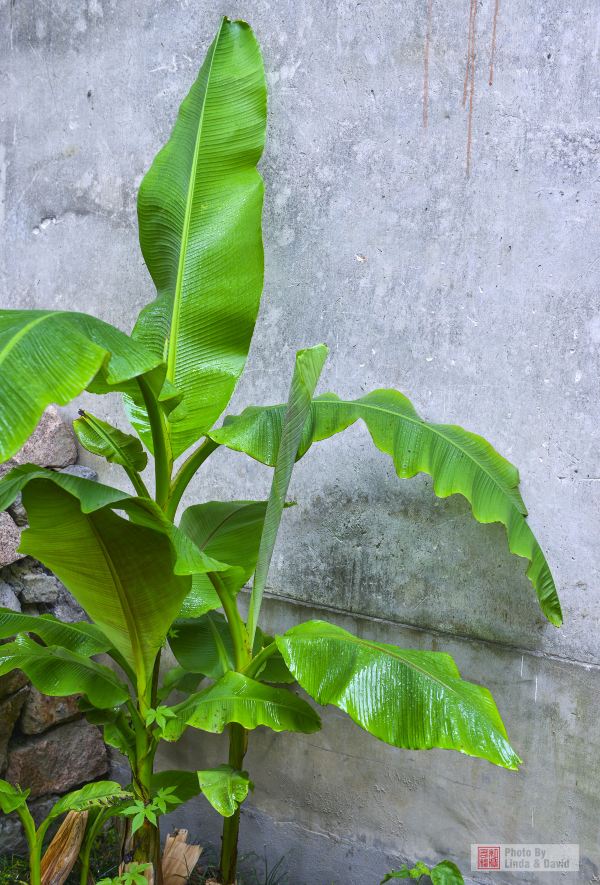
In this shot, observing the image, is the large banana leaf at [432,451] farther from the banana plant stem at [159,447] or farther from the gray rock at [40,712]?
the gray rock at [40,712]

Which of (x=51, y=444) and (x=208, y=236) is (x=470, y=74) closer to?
(x=208, y=236)

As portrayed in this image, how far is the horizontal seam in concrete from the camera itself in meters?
2.16

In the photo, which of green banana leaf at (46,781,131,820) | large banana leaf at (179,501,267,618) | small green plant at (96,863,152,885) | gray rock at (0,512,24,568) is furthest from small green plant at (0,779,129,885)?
gray rock at (0,512,24,568)

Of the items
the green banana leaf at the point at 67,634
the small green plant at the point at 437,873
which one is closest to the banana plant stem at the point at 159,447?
the green banana leaf at the point at 67,634

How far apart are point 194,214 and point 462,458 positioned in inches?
39.7

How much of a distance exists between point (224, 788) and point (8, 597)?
1.23 m

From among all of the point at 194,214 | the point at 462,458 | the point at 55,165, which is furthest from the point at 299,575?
the point at 55,165

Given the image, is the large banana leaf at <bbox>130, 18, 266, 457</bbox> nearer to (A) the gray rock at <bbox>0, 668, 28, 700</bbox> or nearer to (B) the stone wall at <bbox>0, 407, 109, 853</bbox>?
(B) the stone wall at <bbox>0, 407, 109, 853</bbox>

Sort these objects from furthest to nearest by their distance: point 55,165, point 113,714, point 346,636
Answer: point 55,165
point 113,714
point 346,636

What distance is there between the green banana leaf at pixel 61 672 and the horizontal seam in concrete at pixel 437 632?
0.65 meters

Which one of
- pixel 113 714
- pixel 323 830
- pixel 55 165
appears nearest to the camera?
pixel 113 714

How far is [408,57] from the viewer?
232cm

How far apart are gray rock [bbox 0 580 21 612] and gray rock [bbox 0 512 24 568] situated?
0.30ft

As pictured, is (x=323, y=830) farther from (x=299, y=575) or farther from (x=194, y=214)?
(x=194, y=214)
